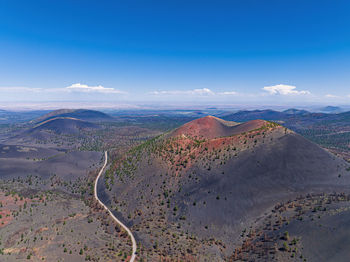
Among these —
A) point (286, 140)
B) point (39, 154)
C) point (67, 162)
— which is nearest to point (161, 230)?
point (286, 140)

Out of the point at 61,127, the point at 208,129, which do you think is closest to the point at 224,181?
the point at 208,129

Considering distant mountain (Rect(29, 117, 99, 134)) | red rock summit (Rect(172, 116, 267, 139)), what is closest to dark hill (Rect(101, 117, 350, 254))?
red rock summit (Rect(172, 116, 267, 139))

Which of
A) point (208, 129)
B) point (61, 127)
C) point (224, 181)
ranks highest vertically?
point (208, 129)

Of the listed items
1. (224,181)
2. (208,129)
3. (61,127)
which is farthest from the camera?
(61,127)

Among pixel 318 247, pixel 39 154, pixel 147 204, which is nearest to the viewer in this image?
pixel 318 247

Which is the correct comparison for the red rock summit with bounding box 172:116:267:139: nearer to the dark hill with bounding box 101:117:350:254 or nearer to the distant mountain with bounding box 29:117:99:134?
the dark hill with bounding box 101:117:350:254

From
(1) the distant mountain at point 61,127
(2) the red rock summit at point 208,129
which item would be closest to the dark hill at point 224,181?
(2) the red rock summit at point 208,129

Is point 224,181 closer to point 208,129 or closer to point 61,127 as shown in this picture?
point 208,129

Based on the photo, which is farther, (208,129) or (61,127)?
(61,127)

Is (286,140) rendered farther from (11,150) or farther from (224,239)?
(11,150)
